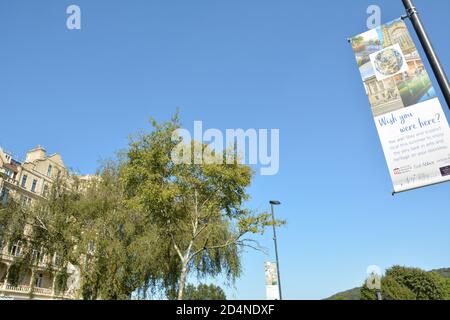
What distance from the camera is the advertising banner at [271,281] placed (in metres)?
22.6

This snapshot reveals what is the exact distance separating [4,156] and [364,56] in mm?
47441

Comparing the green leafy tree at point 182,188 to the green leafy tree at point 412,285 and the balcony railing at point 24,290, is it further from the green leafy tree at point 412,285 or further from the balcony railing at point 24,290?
the green leafy tree at point 412,285

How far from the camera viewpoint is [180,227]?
23141 millimetres

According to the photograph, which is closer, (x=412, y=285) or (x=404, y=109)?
(x=404, y=109)

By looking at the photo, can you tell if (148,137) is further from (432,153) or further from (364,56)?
(432,153)

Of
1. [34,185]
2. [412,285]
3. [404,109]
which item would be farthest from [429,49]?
[412,285]

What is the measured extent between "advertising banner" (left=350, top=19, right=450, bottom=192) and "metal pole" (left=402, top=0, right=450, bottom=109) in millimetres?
419

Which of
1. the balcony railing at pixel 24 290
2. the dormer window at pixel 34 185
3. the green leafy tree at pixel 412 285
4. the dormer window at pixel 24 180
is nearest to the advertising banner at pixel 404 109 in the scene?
the balcony railing at pixel 24 290

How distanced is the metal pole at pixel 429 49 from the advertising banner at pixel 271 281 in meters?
20.0

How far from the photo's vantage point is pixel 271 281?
23.2 metres

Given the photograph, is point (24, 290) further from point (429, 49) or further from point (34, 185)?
point (429, 49)

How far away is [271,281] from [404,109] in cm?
1970
